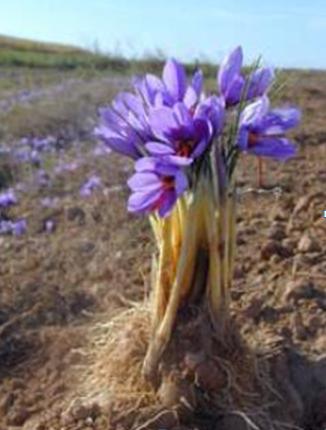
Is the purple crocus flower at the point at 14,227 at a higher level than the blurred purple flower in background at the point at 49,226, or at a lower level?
lower

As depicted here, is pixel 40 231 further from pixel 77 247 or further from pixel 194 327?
pixel 194 327

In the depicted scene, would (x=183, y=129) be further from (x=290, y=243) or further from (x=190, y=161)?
(x=290, y=243)

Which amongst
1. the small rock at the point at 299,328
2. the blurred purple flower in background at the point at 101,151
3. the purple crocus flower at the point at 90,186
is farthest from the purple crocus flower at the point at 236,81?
the blurred purple flower in background at the point at 101,151

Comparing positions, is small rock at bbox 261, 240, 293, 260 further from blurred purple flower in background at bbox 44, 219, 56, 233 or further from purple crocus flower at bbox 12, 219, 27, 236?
purple crocus flower at bbox 12, 219, 27, 236

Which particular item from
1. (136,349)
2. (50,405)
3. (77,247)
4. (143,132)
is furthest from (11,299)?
(143,132)

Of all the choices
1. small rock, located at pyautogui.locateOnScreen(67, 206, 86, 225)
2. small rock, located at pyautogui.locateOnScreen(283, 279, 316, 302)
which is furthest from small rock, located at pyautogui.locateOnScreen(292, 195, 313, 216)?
small rock, located at pyautogui.locateOnScreen(67, 206, 86, 225)

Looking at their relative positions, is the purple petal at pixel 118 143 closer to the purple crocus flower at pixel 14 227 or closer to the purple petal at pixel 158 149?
the purple petal at pixel 158 149

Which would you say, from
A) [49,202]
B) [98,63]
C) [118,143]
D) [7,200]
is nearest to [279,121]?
[118,143]
